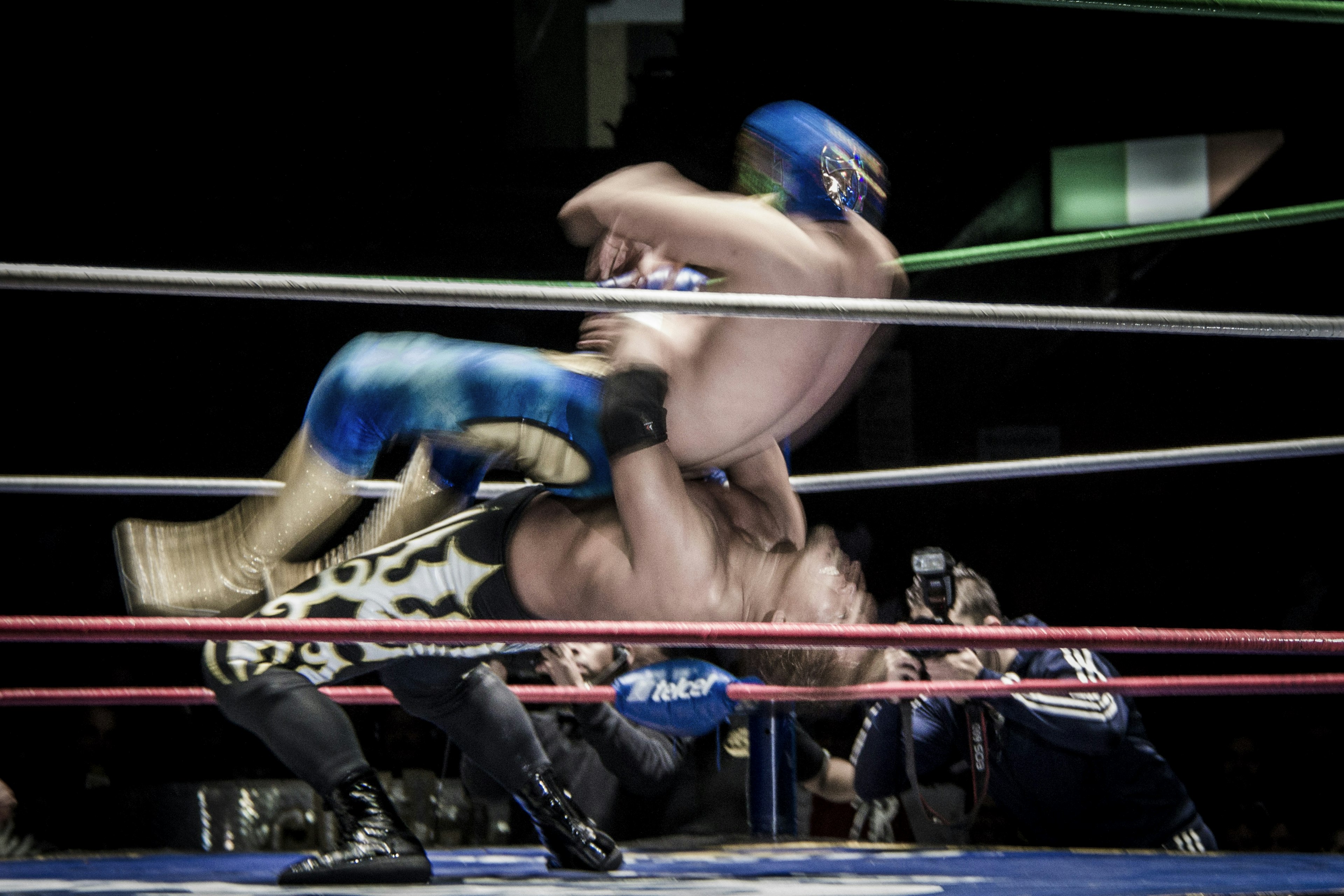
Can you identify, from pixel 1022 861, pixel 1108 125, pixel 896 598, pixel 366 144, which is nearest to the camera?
pixel 1022 861

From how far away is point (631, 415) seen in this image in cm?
99

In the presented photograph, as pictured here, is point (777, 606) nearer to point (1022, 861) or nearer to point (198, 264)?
point (1022, 861)

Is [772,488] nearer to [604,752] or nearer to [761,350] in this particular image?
[761,350]

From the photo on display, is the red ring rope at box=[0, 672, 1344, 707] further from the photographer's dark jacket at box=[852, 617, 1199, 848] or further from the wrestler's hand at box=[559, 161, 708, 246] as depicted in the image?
the wrestler's hand at box=[559, 161, 708, 246]

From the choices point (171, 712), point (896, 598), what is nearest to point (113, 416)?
point (171, 712)

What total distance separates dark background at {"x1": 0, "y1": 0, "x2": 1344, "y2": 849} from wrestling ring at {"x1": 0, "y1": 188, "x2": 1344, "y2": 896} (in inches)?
72.7

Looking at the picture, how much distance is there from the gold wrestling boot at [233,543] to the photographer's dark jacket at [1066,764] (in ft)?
4.52

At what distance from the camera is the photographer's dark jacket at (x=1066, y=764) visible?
2016 millimetres

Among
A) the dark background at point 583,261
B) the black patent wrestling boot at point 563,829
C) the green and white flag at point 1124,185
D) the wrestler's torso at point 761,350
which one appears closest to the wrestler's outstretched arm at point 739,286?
the wrestler's torso at point 761,350

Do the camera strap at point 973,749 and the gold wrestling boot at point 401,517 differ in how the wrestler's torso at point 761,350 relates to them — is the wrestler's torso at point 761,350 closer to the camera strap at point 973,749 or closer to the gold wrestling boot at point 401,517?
the gold wrestling boot at point 401,517

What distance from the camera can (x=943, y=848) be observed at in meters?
1.86

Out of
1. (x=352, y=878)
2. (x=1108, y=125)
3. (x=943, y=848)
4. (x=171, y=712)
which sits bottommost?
(x=171, y=712)

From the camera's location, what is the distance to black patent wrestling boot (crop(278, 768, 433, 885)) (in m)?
1.16

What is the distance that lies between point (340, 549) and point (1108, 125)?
3.47 m
